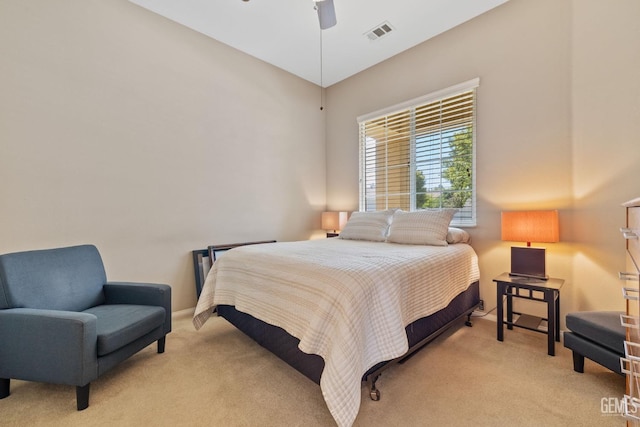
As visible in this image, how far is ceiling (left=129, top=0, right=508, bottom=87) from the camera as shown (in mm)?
2834

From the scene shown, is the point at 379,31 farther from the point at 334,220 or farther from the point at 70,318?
the point at 70,318

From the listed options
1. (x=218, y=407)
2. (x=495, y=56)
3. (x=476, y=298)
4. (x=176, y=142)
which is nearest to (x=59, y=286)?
(x=218, y=407)

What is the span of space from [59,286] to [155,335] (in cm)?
74

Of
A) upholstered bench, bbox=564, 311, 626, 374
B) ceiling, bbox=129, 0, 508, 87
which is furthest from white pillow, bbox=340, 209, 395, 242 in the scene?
ceiling, bbox=129, 0, 508, 87

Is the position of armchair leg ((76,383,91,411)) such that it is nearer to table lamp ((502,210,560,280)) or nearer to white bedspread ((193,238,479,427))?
white bedspread ((193,238,479,427))

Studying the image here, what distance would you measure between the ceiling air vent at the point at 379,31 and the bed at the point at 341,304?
2516 millimetres

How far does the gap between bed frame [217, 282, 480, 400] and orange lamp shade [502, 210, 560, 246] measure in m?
0.66

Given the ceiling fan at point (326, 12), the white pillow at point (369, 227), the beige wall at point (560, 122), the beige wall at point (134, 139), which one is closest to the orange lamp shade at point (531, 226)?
the beige wall at point (560, 122)

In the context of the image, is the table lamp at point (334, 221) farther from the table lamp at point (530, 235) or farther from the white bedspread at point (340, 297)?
the table lamp at point (530, 235)

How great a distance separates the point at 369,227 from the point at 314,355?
6.21 ft

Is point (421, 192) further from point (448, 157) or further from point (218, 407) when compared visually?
point (218, 407)

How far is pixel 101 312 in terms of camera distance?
6.68ft

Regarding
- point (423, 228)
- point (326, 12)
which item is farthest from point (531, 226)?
point (326, 12)

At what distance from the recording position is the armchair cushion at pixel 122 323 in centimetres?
169
